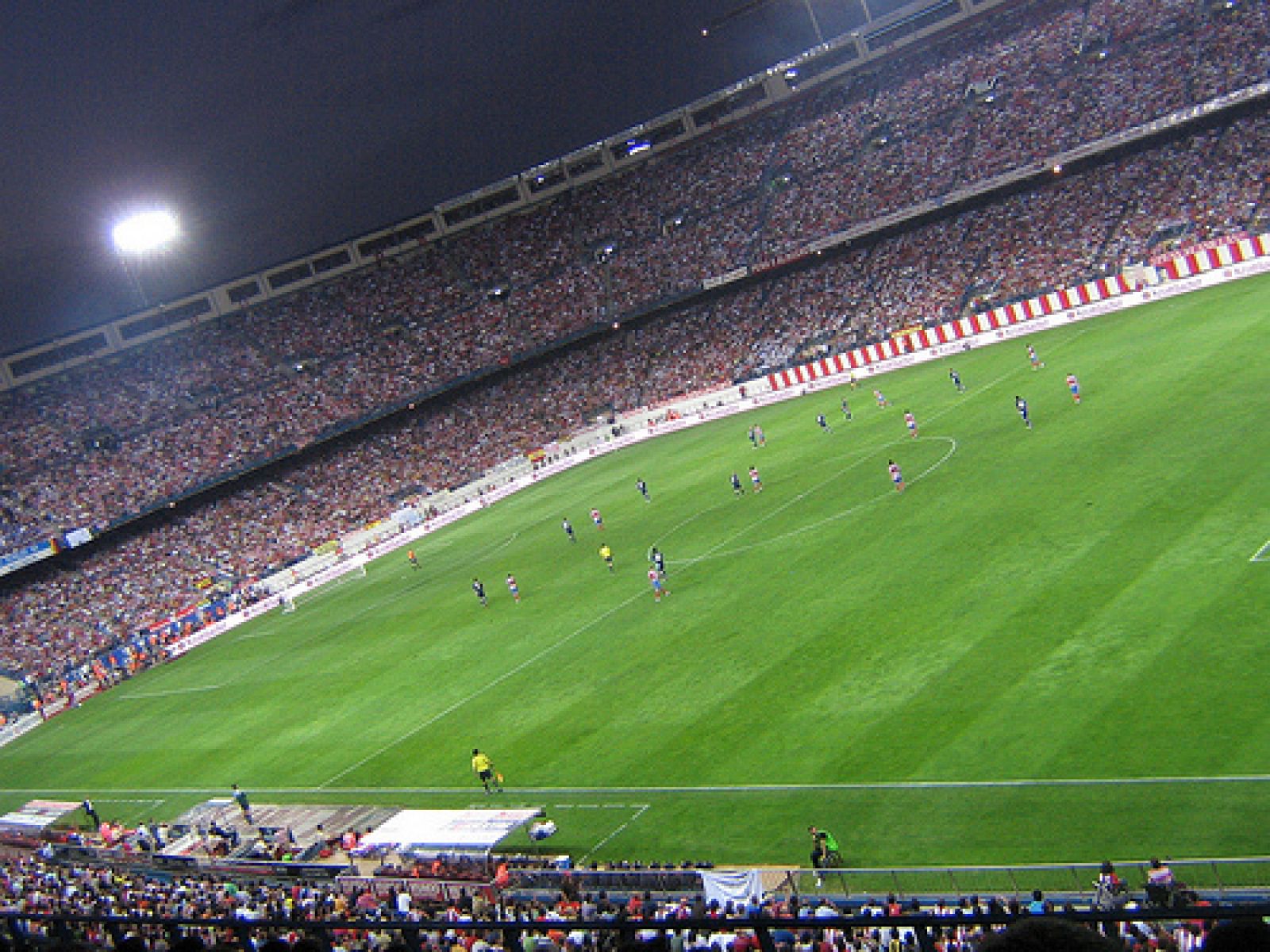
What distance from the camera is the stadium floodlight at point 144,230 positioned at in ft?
287

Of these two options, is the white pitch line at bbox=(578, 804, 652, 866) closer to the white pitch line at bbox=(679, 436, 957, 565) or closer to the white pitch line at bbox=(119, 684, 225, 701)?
the white pitch line at bbox=(679, 436, 957, 565)

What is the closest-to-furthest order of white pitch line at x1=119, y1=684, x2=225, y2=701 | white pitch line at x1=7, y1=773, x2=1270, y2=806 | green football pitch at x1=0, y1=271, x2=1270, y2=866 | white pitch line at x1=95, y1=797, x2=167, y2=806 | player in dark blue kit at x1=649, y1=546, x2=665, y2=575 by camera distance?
white pitch line at x1=7, y1=773, x2=1270, y2=806 → green football pitch at x1=0, y1=271, x2=1270, y2=866 → white pitch line at x1=95, y1=797, x2=167, y2=806 → player in dark blue kit at x1=649, y1=546, x2=665, y2=575 → white pitch line at x1=119, y1=684, x2=225, y2=701

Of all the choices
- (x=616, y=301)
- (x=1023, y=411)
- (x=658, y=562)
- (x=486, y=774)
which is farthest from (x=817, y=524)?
(x=616, y=301)

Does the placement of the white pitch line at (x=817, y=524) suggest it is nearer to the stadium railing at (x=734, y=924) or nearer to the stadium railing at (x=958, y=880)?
the stadium railing at (x=958, y=880)

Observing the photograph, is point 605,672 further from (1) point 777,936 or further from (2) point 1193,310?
(2) point 1193,310

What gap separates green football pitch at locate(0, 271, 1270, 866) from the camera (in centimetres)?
2130

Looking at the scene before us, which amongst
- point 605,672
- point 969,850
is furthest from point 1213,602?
point 605,672

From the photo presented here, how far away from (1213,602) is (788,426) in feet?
139

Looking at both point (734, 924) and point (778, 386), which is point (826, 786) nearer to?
point (734, 924)

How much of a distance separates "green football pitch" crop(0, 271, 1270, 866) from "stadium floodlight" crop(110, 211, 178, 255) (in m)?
38.9

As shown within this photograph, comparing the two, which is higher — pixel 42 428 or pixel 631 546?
pixel 42 428

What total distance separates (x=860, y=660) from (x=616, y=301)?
237 ft

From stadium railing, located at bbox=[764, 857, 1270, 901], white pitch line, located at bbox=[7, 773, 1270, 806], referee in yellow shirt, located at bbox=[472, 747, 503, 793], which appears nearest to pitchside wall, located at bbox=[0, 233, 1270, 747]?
white pitch line, located at bbox=[7, 773, 1270, 806]

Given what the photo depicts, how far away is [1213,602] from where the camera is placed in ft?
80.2
